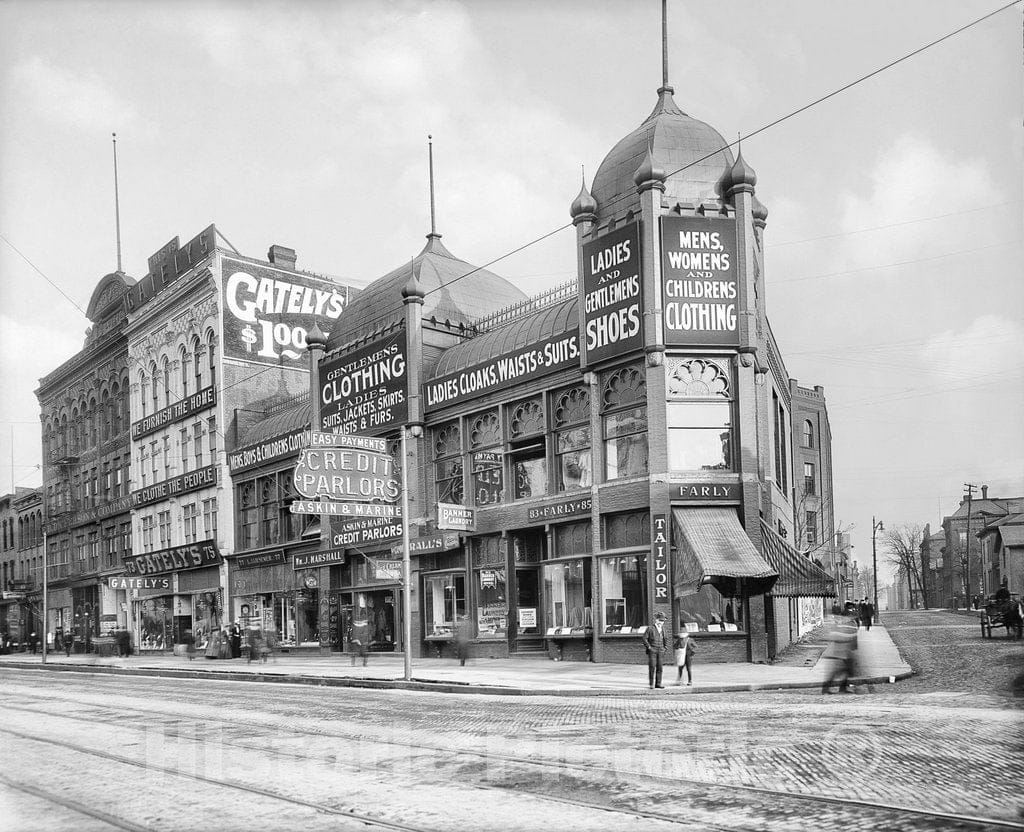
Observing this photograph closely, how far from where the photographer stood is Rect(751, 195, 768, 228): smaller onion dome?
3095 cm

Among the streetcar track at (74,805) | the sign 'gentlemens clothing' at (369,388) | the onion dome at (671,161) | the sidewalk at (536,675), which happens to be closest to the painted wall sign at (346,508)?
the sidewalk at (536,675)

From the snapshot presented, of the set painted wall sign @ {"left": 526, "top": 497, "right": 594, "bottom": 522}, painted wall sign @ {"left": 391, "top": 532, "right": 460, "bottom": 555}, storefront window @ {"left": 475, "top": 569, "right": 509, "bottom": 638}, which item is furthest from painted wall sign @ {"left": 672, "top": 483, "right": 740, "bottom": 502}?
painted wall sign @ {"left": 391, "top": 532, "right": 460, "bottom": 555}

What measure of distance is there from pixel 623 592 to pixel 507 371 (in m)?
8.06

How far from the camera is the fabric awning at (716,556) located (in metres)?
25.5

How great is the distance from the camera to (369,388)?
38.0m

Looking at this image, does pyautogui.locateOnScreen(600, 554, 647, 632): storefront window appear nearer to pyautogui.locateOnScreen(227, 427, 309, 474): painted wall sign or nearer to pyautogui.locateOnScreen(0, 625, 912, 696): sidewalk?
pyautogui.locateOnScreen(0, 625, 912, 696): sidewalk

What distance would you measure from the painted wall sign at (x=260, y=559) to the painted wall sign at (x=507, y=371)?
40.8 ft

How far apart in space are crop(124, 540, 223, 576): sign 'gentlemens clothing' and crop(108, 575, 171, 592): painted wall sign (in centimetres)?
43

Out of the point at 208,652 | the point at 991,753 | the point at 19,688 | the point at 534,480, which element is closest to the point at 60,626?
the point at 208,652

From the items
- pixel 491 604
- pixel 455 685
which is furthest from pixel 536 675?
pixel 491 604

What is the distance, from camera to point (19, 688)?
29359mm

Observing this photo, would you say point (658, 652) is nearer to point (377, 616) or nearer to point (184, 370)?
point (377, 616)

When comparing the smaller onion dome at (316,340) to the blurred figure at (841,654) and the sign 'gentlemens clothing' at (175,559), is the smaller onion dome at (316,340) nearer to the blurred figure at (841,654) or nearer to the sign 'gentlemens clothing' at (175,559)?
the sign 'gentlemens clothing' at (175,559)

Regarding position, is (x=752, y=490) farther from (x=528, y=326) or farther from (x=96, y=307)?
(x=96, y=307)
